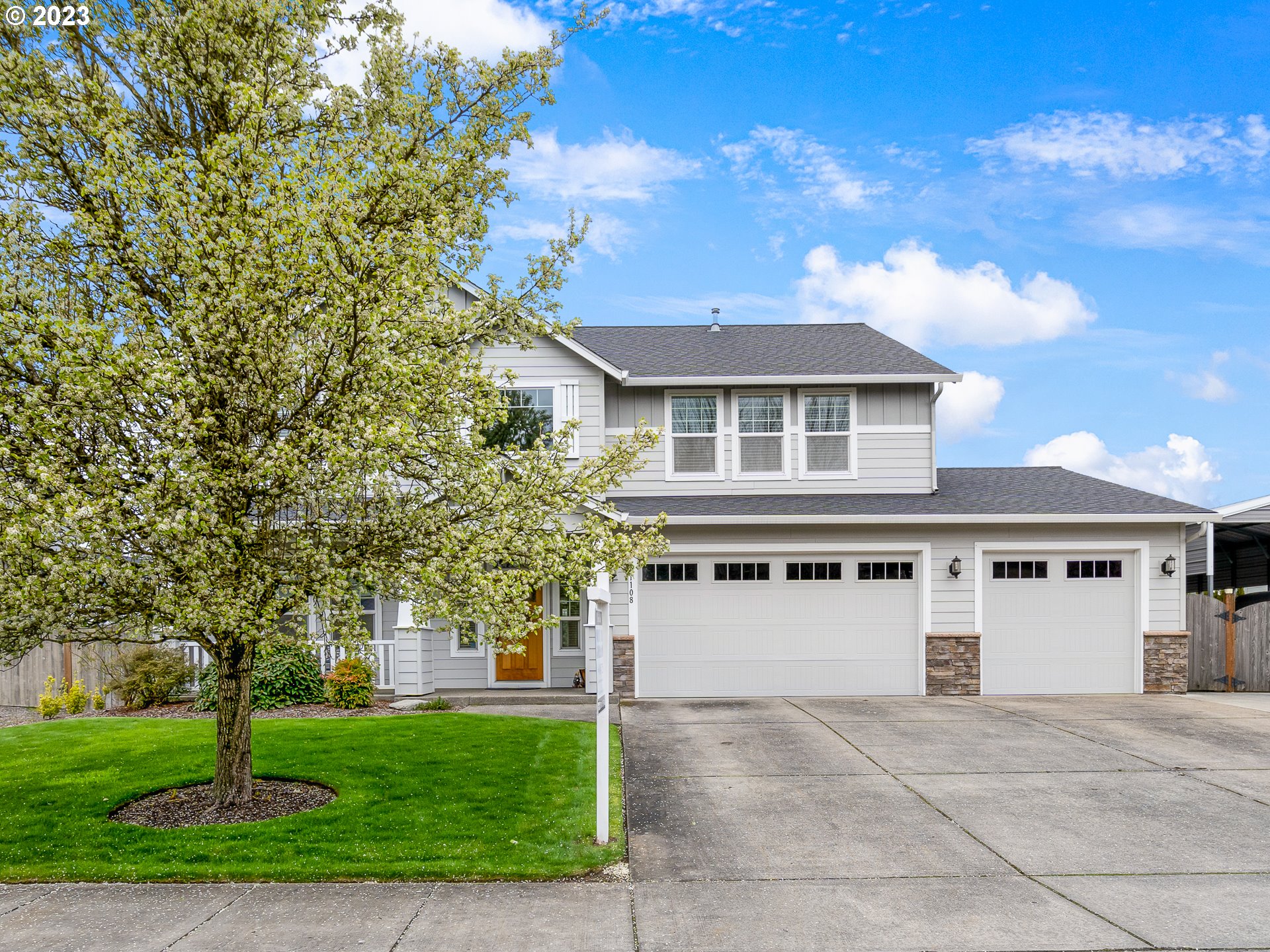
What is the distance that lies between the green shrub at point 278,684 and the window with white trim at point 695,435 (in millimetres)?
7338

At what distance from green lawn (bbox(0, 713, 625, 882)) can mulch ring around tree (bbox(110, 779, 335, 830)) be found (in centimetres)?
16

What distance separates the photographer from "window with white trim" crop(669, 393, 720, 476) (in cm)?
1619

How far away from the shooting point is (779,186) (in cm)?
1816

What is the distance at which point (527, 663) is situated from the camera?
16.1 meters

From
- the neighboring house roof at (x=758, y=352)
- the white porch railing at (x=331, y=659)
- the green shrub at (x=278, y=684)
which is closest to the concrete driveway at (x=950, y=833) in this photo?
the white porch railing at (x=331, y=659)

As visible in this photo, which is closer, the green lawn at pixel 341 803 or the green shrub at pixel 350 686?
the green lawn at pixel 341 803

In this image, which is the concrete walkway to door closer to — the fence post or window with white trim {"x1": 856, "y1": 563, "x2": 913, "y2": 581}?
window with white trim {"x1": 856, "y1": 563, "x2": 913, "y2": 581}

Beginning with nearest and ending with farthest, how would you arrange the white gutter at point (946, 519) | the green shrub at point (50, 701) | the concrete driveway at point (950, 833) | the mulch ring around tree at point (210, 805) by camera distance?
the concrete driveway at point (950, 833)
the mulch ring around tree at point (210, 805)
the white gutter at point (946, 519)
the green shrub at point (50, 701)

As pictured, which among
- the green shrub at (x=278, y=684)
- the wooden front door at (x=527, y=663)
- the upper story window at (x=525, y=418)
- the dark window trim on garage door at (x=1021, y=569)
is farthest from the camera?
the wooden front door at (x=527, y=663)

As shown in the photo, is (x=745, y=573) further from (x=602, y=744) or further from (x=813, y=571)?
(x=602, y=744)

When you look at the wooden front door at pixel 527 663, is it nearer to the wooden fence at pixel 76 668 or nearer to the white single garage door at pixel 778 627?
the wooden fence at pixel 76 668

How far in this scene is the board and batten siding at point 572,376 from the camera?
1583 centimetres

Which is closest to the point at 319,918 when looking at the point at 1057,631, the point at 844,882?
the point at 844,882

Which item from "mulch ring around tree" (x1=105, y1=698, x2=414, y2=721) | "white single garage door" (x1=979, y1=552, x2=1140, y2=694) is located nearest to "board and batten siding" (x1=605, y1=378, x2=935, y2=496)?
"white single garage door" (x1=979, y1=552, x2=1140, y2=694)
